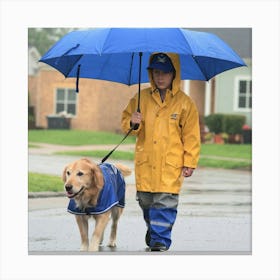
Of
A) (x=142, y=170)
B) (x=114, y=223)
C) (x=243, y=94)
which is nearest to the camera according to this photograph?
(x=142, y=170)

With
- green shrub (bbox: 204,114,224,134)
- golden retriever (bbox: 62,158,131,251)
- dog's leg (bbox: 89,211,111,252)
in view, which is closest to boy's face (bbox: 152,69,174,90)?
golden retriever (bbox: 62,158,131,251)

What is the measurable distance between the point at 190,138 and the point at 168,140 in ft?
0.62

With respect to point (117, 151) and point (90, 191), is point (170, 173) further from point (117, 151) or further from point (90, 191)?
point (117, 151)

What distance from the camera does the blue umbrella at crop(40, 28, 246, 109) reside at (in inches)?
263

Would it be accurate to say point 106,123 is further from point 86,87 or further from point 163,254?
point 163,254

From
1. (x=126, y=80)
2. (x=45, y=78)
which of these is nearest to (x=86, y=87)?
(x=45, y=78)

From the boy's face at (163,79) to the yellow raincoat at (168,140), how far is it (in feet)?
0.16

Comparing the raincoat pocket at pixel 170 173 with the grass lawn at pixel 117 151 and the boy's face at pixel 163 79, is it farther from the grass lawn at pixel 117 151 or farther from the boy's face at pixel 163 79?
the grass lawn at pixel 117 151

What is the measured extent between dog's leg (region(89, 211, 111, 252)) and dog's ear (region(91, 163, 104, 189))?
283 millimetres

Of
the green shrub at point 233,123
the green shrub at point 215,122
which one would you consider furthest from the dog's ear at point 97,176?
the green shrub at point 215,122

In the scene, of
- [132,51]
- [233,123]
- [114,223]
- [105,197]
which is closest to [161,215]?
[105,197]

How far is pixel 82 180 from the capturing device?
6.99 meters

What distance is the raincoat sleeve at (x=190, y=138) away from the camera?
23.4ft
